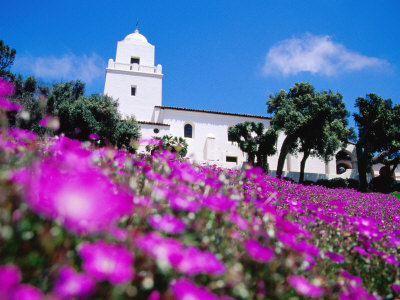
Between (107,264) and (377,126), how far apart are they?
104 feet

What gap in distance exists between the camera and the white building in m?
27.9

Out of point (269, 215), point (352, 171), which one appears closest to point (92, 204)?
point (269, 215)

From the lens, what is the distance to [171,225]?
1.62 metres

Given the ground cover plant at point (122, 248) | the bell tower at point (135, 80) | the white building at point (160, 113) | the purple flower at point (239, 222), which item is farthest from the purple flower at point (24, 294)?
the bell tower at point (135, 80)

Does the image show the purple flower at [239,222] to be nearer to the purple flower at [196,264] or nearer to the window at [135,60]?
the purple flower at [196,264]

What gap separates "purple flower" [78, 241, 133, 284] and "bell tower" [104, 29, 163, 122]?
27.3 meters

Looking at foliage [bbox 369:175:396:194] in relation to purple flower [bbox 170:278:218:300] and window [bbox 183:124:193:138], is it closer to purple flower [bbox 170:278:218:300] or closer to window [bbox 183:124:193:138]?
window [bbox 183:124:193:138]

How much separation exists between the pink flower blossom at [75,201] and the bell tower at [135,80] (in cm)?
2645

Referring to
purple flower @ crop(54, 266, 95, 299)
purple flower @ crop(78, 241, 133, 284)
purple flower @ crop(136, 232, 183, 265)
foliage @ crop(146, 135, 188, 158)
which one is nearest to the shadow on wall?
foliage @ crop(146, 135, 188, 158)

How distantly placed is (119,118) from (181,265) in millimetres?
22595

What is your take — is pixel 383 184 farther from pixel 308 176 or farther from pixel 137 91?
pixel 137 91

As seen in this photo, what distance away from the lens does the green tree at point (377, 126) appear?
1004 inches

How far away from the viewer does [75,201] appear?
123 cm

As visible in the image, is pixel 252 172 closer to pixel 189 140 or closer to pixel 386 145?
pixel 189 140
